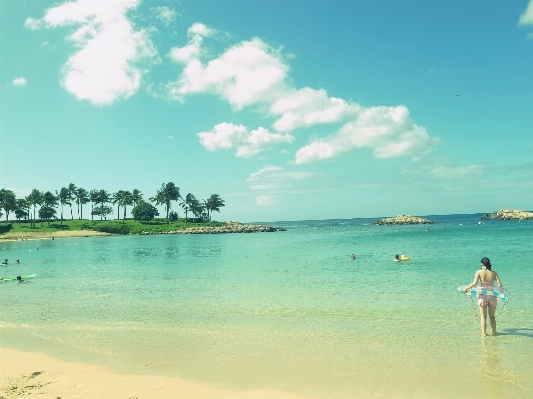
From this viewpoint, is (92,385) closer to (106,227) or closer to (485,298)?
(485,298)

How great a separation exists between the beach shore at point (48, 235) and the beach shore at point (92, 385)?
385 ft

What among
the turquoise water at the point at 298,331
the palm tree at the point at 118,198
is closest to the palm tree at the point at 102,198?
the palm tree at the point at 118,198

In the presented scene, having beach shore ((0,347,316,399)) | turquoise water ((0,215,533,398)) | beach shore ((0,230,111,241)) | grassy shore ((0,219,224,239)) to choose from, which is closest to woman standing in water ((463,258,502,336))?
turquoise water ((0,215,533,398))

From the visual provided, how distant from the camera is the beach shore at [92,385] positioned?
903 centimetres

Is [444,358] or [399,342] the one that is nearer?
[444,358]

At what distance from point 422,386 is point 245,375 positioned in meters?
4.42

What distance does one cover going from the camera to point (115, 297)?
74.6 feet

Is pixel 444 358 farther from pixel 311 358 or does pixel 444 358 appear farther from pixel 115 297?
pixel 115 297

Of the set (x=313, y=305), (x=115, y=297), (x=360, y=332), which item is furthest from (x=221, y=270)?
(x=360, y=332)

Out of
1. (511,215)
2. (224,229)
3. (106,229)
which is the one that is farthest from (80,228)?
(511,215)

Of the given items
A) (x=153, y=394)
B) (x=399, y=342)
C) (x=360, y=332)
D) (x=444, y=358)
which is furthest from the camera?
(x=360, y=332)

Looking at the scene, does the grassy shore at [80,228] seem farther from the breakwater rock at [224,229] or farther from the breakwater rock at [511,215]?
the breakwater rock at [511,215]

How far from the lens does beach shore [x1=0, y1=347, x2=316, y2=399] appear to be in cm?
903

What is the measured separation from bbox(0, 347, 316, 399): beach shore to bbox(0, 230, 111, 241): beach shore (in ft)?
385
